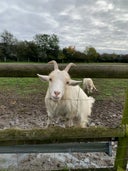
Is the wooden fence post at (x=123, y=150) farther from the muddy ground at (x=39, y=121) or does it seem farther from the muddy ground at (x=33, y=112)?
the muddy ground at (x=33, y=112)

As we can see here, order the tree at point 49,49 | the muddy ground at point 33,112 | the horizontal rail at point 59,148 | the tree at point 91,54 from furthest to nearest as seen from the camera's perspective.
→ the muddy ground at point 33,112, the tree at point 49,49, the tree at point 91,54, the horizontal rail at point 59,148

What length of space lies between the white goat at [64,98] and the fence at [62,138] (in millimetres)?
480

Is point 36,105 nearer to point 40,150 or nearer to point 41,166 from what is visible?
point 41,166

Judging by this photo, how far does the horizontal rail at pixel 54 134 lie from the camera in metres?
2.98

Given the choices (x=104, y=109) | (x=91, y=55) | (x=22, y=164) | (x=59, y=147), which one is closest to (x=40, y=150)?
(x=59, y=147)

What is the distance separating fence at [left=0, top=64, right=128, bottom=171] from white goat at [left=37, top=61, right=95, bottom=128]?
1.57ft

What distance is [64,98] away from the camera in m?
4.10

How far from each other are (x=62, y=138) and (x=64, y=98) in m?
1.10

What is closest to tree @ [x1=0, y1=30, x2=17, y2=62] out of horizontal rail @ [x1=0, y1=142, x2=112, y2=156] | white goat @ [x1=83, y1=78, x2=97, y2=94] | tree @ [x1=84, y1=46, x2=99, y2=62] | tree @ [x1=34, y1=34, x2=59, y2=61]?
tree @ [x1=34, y1=34, x2=59, y2=61]

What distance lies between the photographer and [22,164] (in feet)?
13.9

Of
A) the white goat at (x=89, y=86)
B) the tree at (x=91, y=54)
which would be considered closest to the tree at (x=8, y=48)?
the white goat at (x=89, y=86)

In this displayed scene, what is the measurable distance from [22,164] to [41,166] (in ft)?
0.97

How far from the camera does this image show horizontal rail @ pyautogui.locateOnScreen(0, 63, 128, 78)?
2973 millimetres

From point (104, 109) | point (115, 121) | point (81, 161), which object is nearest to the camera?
point (81, 161)
